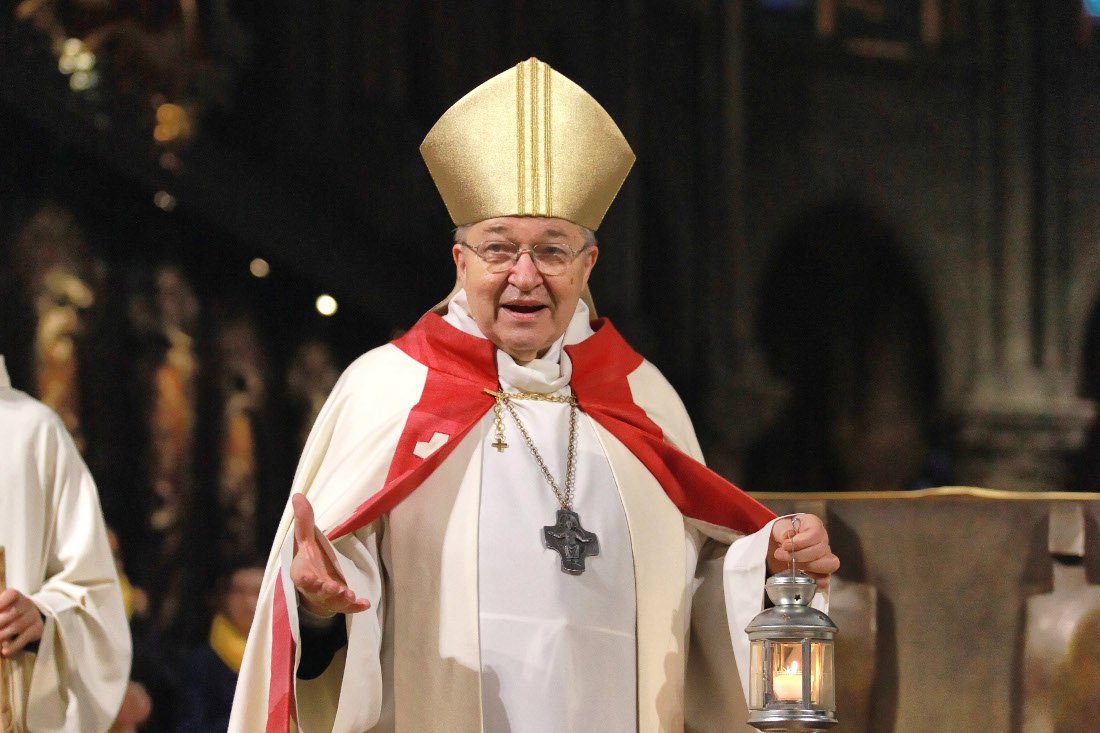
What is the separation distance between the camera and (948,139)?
13727 mm

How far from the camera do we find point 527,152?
5.07m

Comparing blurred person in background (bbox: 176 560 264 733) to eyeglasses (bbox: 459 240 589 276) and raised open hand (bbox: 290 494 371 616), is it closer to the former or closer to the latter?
eyeglasses (bbox: 459 240 589 276)

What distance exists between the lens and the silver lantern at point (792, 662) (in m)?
4.48

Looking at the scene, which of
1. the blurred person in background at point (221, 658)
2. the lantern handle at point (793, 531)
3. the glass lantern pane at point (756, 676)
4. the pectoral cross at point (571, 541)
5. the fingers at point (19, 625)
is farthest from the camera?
→ the blurred person in background at point (221, 658)

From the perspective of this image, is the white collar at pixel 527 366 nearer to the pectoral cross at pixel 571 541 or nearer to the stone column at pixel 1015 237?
the pectoral cross at pixel 571 541

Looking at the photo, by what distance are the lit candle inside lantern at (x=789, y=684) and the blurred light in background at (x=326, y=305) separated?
538 cm

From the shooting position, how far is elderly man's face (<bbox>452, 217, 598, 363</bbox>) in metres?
4.92

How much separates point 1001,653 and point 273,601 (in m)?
1.88

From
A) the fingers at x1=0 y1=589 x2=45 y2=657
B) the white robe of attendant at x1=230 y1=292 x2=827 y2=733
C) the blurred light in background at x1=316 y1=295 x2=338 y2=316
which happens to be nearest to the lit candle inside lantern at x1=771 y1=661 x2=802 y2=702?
the white robe of attendant at x1=230 y1=292 x2=827 y2=733

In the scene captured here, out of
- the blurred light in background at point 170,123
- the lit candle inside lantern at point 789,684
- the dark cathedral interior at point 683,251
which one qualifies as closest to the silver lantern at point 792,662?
the lit candle inside lantern at point 789,684

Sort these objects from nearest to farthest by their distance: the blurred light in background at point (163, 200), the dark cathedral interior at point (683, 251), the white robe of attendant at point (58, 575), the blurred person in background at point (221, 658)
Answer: the white robe of attendant at point (58, 575)
the blurred person in background at point (221, 658)
the dark cathedral interior at point (683, 251)
the blurred light in background at point (163, 200)

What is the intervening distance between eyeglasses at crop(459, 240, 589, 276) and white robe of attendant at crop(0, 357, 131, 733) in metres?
1.63

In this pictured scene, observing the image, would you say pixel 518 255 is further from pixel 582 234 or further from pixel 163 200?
pixel 163 200

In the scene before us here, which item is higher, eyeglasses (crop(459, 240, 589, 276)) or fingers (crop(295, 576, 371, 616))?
eyeglasses (crop(459, 240, 589, 276))
